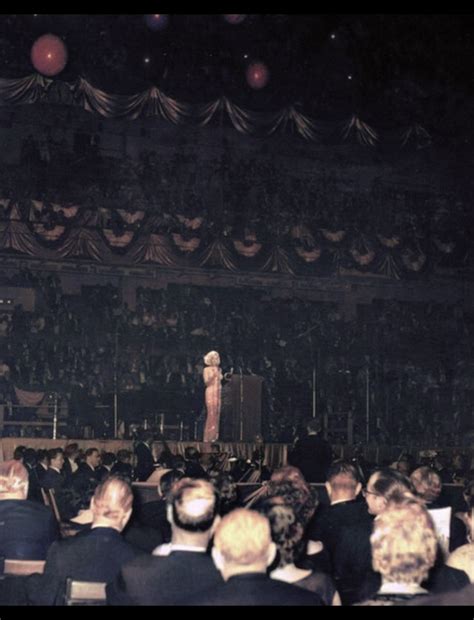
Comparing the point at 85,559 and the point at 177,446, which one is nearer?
the point at 85,559

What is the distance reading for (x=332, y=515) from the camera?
20.1 ft

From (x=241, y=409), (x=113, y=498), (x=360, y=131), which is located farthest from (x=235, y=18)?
(x=113, y=498)

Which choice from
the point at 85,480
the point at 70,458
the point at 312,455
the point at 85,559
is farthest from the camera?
the point at 70,458

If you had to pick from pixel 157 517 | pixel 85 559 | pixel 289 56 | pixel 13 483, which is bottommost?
pixel 157 517

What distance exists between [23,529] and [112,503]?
4.15 ft

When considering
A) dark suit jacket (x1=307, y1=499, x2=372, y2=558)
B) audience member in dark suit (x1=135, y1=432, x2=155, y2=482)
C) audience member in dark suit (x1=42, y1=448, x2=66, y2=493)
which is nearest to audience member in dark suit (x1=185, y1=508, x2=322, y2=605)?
dark suit jacket (x1=307, y1=499, x2=372, y2=558)

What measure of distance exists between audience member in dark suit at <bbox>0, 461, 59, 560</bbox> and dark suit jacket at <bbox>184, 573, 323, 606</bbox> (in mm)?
2586

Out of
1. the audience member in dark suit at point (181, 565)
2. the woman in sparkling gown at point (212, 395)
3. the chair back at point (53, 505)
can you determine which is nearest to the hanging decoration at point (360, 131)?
the woman in sparkling gown at point (212, 395)

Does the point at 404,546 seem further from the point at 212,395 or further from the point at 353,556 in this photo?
the point at 212,395

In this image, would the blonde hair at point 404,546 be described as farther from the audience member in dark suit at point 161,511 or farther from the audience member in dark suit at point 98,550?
the audience member in dark suit at point 161,511

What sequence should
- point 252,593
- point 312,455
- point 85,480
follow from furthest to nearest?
point 312,455 → point 85,480 → point 252,593

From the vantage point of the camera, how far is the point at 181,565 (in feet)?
12.7

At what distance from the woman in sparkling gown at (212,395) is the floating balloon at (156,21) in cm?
892

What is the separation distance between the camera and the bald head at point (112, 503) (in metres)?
4.60
